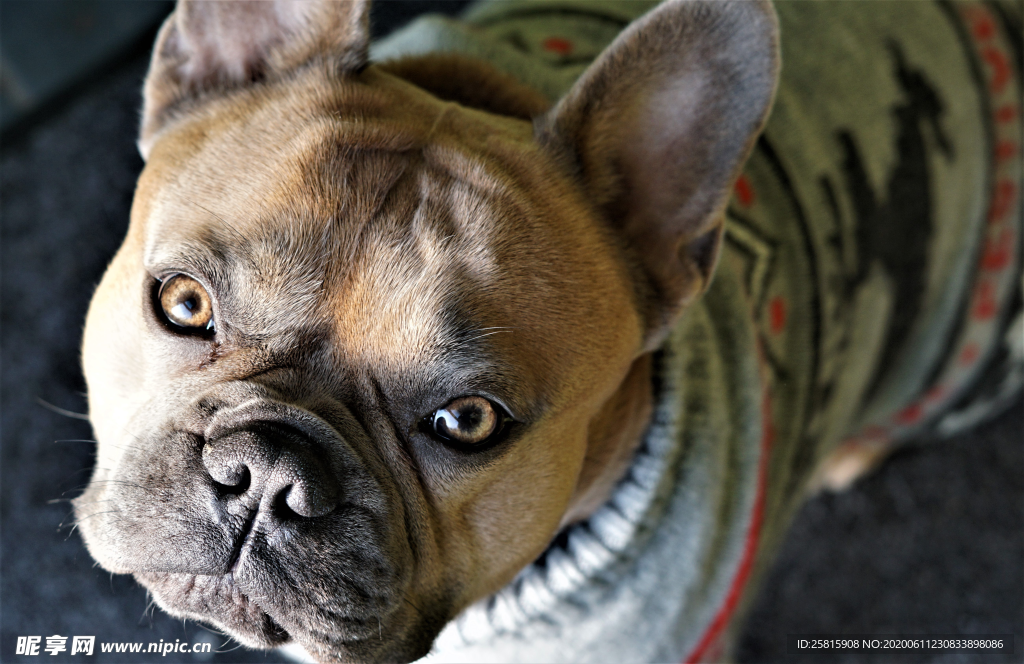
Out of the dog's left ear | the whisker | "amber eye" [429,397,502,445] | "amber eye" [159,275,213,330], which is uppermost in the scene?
the dog's left ear

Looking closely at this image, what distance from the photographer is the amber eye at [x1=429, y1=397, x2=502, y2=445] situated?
1279 mm

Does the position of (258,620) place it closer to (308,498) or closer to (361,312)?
(308,498)

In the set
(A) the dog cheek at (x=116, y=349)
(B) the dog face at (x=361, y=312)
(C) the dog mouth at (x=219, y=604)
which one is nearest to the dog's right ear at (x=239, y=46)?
(B) the dog face at (x=361, y=312)

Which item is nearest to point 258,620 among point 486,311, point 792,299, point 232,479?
point 232,479

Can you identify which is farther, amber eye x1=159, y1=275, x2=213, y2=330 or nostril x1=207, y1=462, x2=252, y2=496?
amber eye x1=159, y1=275, x2=213, y2=330

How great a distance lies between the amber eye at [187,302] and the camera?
4.16 feet

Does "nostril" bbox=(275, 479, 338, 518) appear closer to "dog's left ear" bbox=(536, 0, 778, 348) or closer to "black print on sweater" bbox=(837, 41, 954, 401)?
"dog's left ear" bbox=(536, 0, 778, 348)

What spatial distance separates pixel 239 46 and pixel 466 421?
809mm

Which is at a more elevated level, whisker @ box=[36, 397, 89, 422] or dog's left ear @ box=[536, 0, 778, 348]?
dog's left ear @ box=[536, 0, 778, 348]

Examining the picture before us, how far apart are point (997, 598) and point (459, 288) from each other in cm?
265

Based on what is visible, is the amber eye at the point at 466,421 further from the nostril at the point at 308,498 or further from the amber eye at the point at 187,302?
the amber eye at the point at 187,302

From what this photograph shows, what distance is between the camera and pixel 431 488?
51.9 inches

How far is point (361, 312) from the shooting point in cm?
123

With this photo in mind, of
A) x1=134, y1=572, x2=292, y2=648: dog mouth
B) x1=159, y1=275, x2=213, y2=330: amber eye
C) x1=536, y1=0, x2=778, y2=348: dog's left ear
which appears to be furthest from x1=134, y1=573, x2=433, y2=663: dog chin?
x1=536, y1=0, x2=778, y2=348: dog's left ear
